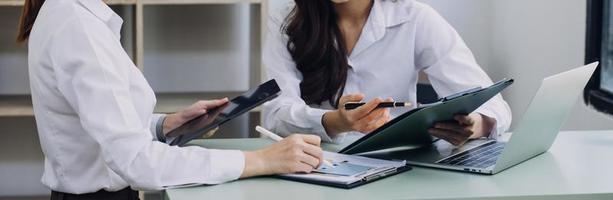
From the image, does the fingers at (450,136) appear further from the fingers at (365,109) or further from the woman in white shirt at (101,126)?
the woman in white shirt at (101,126)

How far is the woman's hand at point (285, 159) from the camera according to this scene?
4.45 feet

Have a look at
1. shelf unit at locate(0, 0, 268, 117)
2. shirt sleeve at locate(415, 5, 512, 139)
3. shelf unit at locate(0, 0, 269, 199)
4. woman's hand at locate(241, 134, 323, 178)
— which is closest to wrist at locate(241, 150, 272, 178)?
woman's hand at locate(241, 134, 323, 178)

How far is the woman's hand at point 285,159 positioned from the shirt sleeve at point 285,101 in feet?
1.36

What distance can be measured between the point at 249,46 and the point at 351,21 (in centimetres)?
119

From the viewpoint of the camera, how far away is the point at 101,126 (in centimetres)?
130

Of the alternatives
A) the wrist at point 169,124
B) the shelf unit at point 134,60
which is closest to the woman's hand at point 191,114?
the wrist at point 169,124

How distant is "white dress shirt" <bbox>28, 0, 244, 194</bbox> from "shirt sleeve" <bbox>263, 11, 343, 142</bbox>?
0.47 meters

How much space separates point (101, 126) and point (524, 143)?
2.20 ft

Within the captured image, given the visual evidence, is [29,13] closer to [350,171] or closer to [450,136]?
[350,171]

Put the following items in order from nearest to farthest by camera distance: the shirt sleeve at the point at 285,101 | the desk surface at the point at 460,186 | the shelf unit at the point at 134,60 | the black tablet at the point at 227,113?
the desk surface at the point at 460,186, the black tablet at the point at 227,113, the shirt sleeve at the point at 285,101, the shelf unit at the point at 134,60

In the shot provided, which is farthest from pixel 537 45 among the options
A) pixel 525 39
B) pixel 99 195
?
pixel 99 195

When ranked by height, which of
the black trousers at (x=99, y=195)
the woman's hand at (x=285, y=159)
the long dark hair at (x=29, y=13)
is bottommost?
the black trousers at (x=99, y=195)

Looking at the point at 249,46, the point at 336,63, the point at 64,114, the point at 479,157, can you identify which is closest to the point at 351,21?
the point at 336,63

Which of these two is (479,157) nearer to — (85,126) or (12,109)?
(85,126)
